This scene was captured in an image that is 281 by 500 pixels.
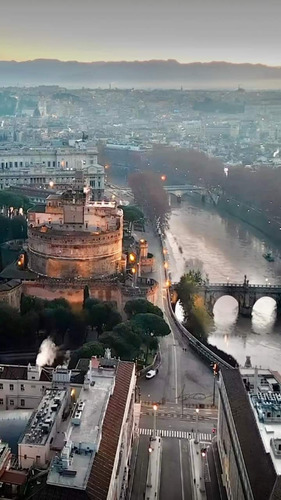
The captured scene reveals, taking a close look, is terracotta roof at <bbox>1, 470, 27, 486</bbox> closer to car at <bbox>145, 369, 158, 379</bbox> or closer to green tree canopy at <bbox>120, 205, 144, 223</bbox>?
car at <bbox>145, 369, 158, 379</bbox>

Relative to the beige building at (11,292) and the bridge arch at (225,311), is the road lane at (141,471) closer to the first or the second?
the beige building at (11,292)

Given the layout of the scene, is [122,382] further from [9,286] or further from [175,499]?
[9,286]

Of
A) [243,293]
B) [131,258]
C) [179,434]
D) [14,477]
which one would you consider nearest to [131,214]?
[131,258]

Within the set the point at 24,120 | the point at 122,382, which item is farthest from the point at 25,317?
the point at 24,120

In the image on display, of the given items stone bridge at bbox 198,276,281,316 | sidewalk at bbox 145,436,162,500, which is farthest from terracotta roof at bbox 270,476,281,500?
stone bridge at bbox 198,276,281,316

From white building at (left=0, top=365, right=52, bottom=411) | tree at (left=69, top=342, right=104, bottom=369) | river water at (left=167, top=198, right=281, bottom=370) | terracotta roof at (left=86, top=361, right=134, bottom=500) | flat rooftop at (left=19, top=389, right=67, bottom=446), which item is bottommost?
river water at (left=167, top=198, right=281, bottom=370)

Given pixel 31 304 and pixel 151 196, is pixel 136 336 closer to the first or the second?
pixel 31 304
